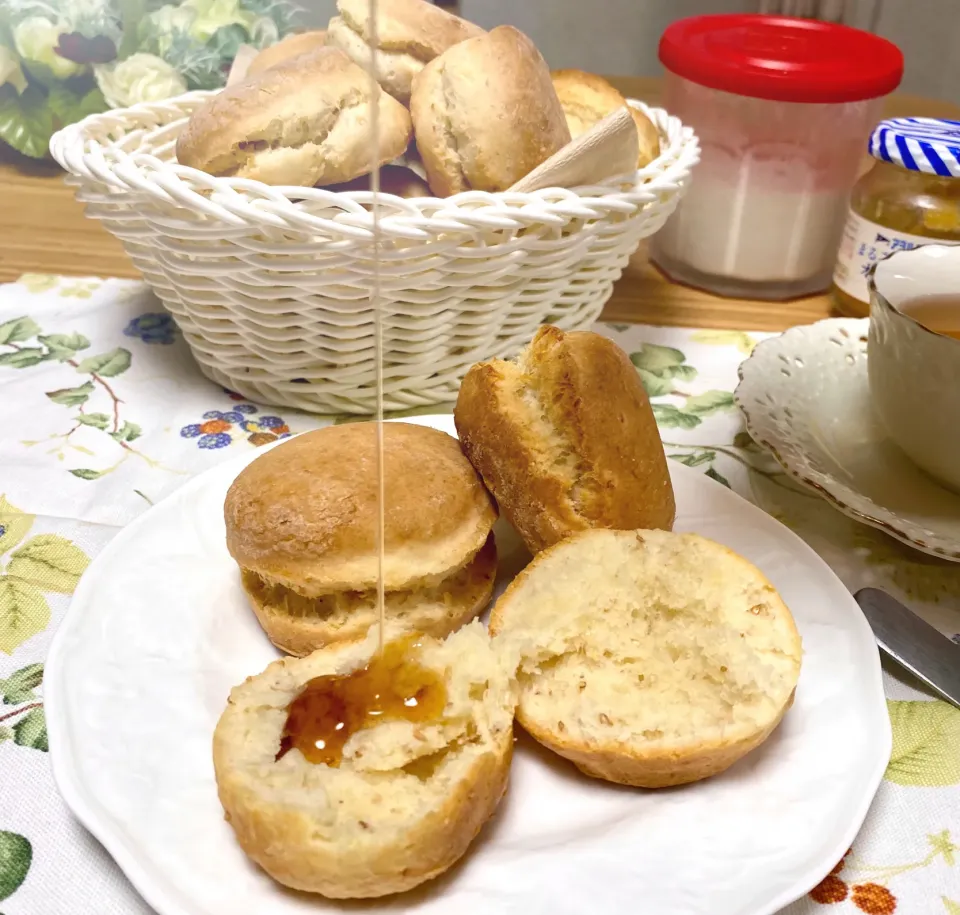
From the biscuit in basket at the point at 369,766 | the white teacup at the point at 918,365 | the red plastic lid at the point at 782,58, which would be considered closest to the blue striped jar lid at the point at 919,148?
the red plastic lid at the point at 782,58

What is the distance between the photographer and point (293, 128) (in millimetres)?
1520

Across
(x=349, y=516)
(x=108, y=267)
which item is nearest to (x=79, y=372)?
(x=108, y=267)

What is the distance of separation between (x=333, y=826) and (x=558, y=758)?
0.30 metres

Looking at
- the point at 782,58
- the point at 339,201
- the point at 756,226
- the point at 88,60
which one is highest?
the point at 782,58

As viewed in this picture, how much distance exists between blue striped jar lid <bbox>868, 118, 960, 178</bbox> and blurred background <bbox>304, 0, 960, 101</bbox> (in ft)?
6.29

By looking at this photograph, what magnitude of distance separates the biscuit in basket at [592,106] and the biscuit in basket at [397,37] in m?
0.30

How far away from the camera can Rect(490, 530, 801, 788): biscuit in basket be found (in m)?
1.02

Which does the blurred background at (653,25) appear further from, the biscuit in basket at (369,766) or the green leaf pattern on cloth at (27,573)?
the biscuit in basket at (369,766)

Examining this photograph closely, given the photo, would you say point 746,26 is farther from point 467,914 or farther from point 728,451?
point 467,914

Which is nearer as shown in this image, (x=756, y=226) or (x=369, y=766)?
(x=369, y=766)

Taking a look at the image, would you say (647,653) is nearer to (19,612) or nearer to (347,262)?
(347,262)

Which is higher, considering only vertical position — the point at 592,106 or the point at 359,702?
the point at 592,106

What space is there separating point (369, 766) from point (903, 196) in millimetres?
1722

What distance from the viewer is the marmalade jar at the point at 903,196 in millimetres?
1810
